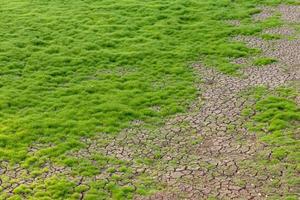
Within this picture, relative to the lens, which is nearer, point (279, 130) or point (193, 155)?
point (193, 155)

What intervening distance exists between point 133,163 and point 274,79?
5591 mm

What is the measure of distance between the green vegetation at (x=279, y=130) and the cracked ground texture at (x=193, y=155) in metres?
0.19

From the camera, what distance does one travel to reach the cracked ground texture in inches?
412

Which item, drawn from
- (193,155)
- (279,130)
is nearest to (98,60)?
(193,155)

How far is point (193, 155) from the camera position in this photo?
11594 millimetres

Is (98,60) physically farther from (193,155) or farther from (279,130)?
(279,130)

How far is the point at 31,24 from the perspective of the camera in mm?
19891

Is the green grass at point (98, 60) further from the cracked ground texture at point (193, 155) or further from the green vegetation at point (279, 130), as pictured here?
the green vegetation at point (279, 130)

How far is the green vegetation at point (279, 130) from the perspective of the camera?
35.5ft

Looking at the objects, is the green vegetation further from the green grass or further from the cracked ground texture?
the green grass

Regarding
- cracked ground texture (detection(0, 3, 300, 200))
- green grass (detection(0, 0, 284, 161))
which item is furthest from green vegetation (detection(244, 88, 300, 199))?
green grass (detection(0, 0, 284, 161))

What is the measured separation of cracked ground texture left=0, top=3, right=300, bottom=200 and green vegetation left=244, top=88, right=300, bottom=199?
0.19m

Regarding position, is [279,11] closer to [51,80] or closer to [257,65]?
[257,65]

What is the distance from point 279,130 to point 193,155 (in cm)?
227
